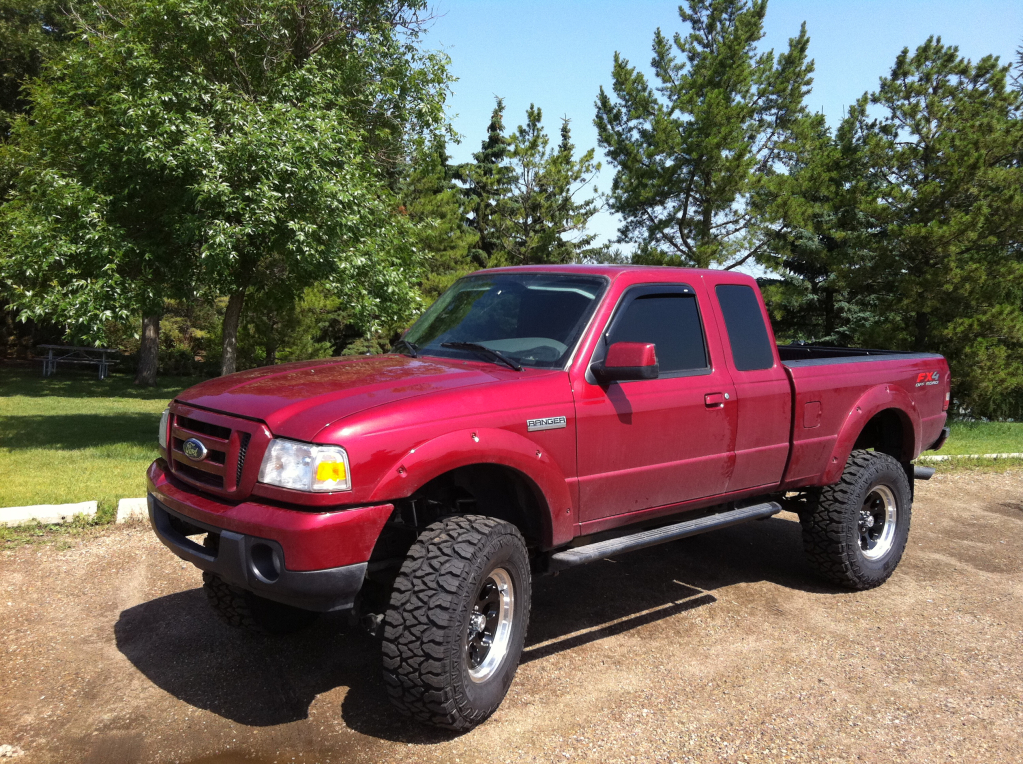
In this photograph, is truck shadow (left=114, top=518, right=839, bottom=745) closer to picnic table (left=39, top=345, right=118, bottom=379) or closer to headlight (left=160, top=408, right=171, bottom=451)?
headlight (left=160, top=408, right=171, bottom=451)

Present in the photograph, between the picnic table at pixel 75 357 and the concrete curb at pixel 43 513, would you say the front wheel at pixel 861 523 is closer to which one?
the concrete curb at pixel 43 513

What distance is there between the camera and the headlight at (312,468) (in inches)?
127

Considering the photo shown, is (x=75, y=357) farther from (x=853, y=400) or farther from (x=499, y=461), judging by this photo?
(x=499, y=461)

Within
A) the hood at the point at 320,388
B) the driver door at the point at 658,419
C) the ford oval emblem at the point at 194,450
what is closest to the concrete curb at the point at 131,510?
the hood at the point at 320,388

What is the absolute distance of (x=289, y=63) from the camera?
12.7 m

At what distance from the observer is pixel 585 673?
424 cm

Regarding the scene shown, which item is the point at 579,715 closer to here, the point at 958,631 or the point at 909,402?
the point at 958,631

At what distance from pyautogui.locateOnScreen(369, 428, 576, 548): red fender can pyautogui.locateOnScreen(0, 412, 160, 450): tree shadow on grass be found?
8.25m

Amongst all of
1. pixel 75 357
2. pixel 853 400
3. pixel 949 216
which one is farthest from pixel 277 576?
pixel 75 357

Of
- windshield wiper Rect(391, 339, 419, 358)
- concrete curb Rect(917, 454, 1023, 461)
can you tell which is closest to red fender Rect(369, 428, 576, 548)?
windshield wiper Rect(391, 339, 419, 358)

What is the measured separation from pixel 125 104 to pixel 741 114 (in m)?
15.9

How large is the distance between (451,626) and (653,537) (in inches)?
58.4

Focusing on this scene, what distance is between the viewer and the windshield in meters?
4.36

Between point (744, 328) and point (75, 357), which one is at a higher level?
point (744, 328)
